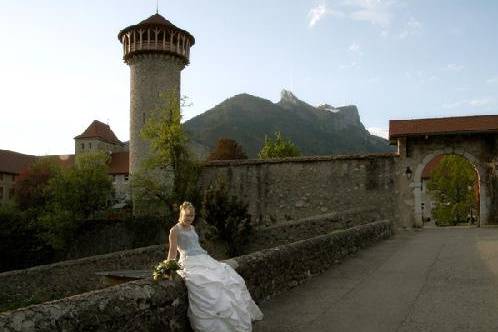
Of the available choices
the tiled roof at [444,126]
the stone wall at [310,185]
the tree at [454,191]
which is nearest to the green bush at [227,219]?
the stone wall at [310,185]

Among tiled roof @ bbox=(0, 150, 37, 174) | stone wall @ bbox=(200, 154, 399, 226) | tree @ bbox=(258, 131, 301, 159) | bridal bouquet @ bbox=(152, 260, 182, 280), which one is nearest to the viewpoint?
bridal bouquet @ bbox=(152, 260, 182, 280)

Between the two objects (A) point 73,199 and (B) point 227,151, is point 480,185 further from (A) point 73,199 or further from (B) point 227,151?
(B) point 227,151

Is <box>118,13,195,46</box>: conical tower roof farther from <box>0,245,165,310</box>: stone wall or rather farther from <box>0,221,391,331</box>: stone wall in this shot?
<box>0,221,391,331</box>: stone wall

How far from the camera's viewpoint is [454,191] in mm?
39969

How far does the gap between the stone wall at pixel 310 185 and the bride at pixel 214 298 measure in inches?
716

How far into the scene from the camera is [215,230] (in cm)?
2084

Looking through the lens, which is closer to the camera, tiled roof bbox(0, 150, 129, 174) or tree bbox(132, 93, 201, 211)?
tree bbox(132, 93, 201, 211)

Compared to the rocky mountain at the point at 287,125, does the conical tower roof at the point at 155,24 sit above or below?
below

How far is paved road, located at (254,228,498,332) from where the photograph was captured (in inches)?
251

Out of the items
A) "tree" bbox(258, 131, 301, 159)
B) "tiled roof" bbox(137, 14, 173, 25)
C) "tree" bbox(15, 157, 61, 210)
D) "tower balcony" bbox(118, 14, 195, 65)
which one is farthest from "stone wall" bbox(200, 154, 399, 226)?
"tree" bbox(258, 131, 301, 159)

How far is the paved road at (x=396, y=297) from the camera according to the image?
6.38 metres

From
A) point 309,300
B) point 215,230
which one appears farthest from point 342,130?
point 309,300

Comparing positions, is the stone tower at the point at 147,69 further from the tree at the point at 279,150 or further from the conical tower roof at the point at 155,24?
the tree at the point at 279,150

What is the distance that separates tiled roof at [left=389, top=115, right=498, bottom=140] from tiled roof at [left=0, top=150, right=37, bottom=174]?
48778 mm
